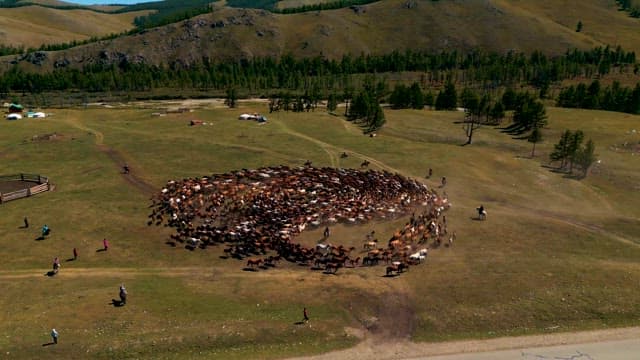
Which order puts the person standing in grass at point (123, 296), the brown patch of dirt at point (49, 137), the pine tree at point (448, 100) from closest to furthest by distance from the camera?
the person standing in grass at point (123, 296) < the brown patch of dirt at point (49, 137) < the pine tree at point (448, 100)

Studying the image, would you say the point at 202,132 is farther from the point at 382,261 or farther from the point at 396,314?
the point at 396,314

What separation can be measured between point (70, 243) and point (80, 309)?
55.7 ft

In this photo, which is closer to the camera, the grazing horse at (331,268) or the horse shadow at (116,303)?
the horse shadow at (116,303)

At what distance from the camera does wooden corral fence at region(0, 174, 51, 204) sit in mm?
67375

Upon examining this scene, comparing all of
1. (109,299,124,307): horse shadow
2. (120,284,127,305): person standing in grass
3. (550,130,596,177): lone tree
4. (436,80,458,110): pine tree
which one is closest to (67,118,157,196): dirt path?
(109,299,124,307): horse shadow

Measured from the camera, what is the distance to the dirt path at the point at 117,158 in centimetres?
7382

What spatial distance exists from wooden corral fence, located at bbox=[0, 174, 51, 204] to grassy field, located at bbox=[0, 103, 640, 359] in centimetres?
182

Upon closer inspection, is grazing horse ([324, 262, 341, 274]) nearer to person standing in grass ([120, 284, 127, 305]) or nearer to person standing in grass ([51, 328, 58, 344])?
person standing in grass ([120, 284, 127, 305])

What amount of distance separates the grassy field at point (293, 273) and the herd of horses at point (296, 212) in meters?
2.17

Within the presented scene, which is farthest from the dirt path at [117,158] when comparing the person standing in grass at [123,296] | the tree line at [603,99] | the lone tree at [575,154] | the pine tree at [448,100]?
the tree line at [603,99]

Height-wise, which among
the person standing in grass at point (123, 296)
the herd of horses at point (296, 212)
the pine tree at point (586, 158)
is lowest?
the person standing in grass at point (123, 296)

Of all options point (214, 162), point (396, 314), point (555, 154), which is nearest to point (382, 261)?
point (396, 314)

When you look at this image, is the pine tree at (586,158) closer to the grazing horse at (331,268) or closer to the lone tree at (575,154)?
the lone tree at (575,154)

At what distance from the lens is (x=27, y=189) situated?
69.5 m
